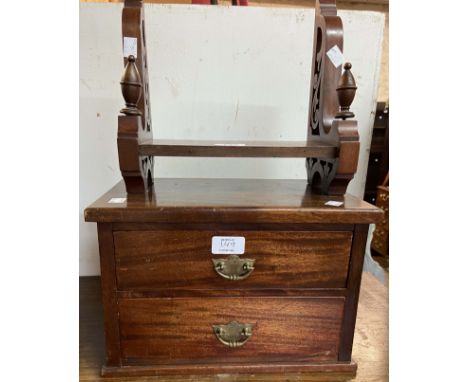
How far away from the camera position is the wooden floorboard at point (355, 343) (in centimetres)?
62

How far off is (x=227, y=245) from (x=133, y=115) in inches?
12.3

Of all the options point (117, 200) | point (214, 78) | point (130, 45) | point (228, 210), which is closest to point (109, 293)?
point (117, 200)

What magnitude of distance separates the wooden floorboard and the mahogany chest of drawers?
2cm

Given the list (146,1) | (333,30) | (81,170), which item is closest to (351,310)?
(333,30)

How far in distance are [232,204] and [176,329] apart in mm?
274

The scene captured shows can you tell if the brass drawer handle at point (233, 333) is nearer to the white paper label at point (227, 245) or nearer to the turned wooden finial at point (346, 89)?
the white paper label at point (227, 245)

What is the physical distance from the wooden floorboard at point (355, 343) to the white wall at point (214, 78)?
13.2 inches

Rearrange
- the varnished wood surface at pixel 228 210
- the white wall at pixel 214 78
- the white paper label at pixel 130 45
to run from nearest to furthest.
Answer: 1. the varnished wood surface at pixel 228 210
2. the white paper label at pixel 130 45
3. the white wall at pixel 214 78

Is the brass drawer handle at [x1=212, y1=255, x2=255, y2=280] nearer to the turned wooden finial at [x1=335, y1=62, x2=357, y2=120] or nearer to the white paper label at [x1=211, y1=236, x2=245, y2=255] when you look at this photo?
the white paper label at [x1=211, y1=236, x2=245, y2=255]

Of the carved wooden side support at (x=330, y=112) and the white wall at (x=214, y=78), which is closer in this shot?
the carved wooden side support at (x=330, y=112)

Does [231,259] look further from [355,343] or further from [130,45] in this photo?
[130,45]

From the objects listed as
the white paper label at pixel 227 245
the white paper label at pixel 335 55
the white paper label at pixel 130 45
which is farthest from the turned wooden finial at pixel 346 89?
the white paper label at pixel 130 45

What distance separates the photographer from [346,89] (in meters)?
0.59

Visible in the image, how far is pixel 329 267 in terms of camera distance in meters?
0.60
